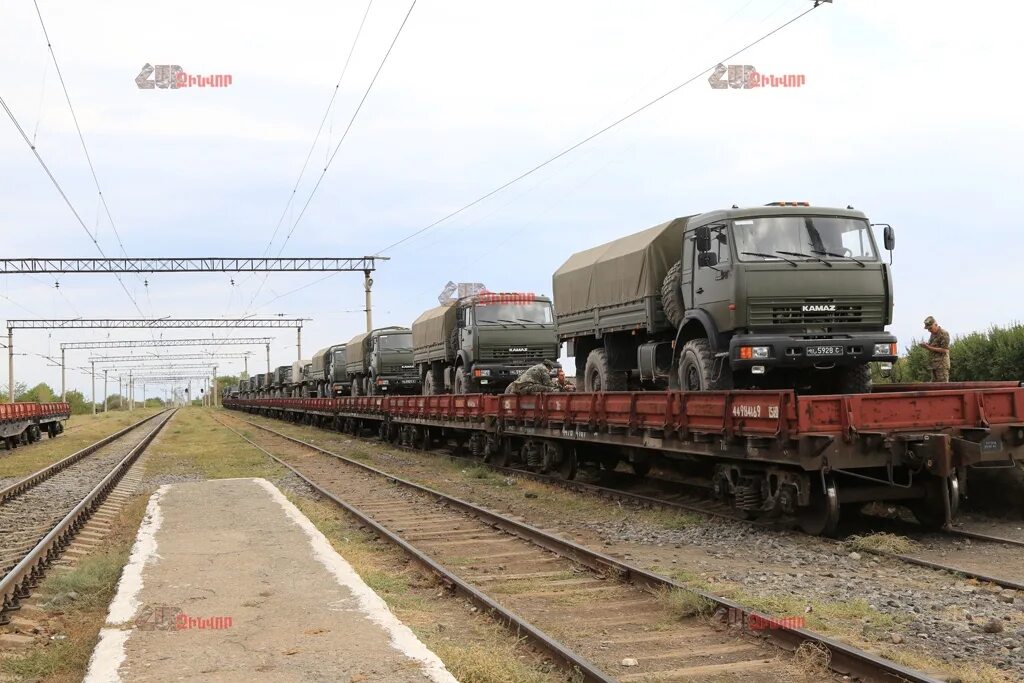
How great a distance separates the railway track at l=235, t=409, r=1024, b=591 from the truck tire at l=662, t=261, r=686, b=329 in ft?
7.43

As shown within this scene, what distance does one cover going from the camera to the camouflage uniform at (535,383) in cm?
1678

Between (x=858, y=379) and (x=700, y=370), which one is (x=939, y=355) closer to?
(x=858, y=379)

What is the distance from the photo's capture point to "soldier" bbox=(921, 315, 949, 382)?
14.4 m

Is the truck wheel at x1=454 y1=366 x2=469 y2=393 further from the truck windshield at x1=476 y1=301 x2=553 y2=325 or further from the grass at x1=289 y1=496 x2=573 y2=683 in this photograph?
the grass at x1=289 y1=496 x2=573 y2=683

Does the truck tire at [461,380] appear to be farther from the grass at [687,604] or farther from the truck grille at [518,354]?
the grass at [687,604]

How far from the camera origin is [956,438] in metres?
8.77

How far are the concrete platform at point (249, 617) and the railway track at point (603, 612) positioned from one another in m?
0.96

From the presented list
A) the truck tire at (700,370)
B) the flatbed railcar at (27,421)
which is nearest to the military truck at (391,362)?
the flatbed railcar at (27,421)

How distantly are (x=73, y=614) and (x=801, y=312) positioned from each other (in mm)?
7999

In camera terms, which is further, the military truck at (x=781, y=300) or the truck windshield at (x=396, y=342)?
the truck windshield at (x=396, y=342)

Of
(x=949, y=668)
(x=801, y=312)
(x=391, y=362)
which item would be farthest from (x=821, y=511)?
(x=391, y=362)

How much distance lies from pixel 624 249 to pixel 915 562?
7486 millimetres

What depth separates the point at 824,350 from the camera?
10.5 m

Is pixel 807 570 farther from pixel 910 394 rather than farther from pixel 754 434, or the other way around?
pixel 910 394
